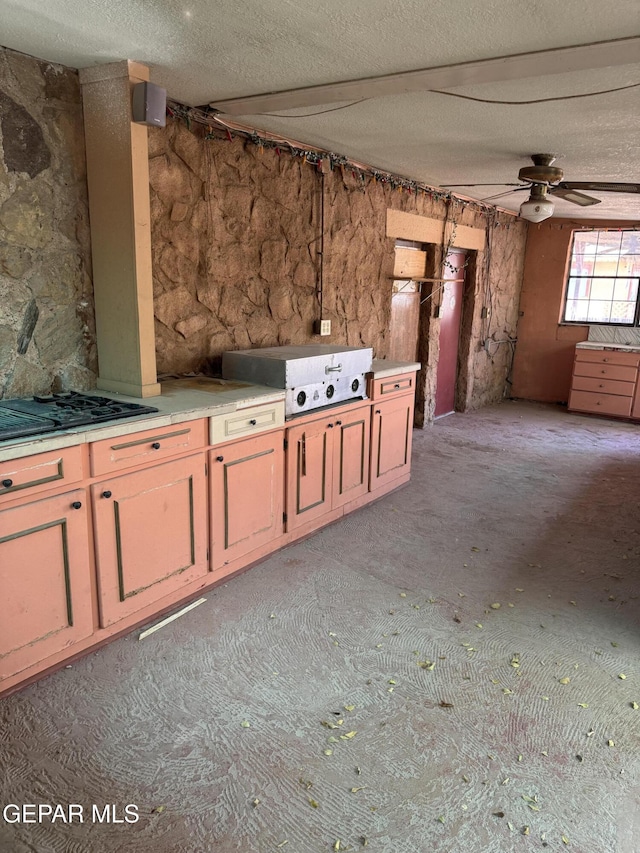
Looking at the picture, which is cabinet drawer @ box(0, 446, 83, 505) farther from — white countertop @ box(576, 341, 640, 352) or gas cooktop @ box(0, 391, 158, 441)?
white countertop @ box(576, 341, 640, 352)

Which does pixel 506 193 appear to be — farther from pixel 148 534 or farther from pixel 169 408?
pixel 148 534

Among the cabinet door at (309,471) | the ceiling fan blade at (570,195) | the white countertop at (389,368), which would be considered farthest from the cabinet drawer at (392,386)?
the ceiling fan blade at (570,195)

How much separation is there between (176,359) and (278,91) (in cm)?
148

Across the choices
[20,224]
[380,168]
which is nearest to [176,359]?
[20,224]

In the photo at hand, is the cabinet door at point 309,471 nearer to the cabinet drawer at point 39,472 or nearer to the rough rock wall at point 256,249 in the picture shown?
the rough rock wall at point 256,249

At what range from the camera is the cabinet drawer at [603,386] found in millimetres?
6824

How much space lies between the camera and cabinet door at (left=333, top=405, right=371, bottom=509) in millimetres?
3674

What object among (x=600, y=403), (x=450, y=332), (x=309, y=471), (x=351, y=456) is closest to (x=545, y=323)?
(x=600, y=403)

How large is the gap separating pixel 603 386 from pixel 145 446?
6131 mm

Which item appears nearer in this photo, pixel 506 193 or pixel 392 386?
pixel 392 386

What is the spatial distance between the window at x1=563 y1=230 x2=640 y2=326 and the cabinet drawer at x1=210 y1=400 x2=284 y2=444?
231 inches

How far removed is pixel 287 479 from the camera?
3297 mm

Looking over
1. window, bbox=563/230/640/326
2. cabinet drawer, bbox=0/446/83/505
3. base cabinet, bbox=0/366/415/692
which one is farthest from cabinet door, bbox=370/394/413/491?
window, bbox=563/230/640/326

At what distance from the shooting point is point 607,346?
6.93 metres
